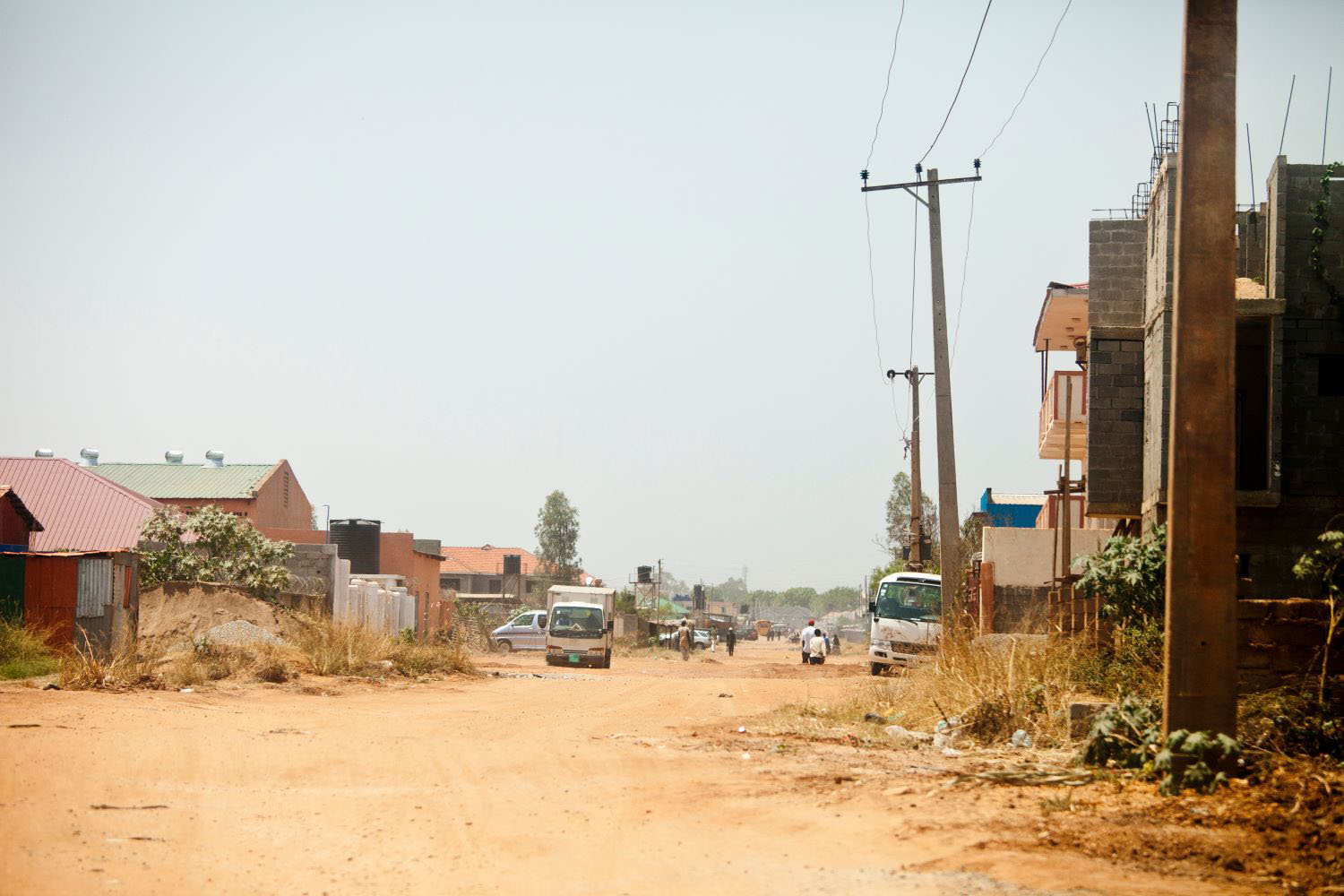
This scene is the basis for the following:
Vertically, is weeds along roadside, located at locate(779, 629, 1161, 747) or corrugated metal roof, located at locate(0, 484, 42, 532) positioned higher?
corrugated metal roof, located at locate(0, 484, 42, 532)

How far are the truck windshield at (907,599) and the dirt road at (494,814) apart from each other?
621 inches

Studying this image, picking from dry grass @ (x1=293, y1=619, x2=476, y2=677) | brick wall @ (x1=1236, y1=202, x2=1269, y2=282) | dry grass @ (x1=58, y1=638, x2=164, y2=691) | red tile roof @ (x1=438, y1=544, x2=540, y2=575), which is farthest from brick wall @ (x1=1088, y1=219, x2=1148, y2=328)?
red tile roof @ (x1=438, y1=544, x2=540, y2=575)

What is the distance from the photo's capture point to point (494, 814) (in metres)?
7.59

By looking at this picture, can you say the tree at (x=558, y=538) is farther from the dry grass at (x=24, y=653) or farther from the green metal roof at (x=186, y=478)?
the dry grass at (x=24, y=653)

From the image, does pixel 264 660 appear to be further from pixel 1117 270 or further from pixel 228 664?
pixel 1117 270

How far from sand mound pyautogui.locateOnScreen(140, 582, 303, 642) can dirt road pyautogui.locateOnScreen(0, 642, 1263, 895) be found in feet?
41.5

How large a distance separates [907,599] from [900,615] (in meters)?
0.49

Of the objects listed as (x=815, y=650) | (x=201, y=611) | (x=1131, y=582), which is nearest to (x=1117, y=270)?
(x=1131, y=582)

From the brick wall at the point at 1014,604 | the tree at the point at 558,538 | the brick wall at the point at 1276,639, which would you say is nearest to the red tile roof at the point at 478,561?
the tree at the point at 558,538

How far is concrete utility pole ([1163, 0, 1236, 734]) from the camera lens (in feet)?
25.8

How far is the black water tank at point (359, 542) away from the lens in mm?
52281

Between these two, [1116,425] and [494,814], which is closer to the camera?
[494,814]

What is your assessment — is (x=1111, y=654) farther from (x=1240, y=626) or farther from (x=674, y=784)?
(x=674, y=784)

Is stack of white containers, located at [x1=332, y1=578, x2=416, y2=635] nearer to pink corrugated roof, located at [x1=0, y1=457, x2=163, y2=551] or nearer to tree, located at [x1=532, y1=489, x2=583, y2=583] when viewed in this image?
pink corrugated roof, located at [x1=0, y1=457, x2=163, y2=551]
